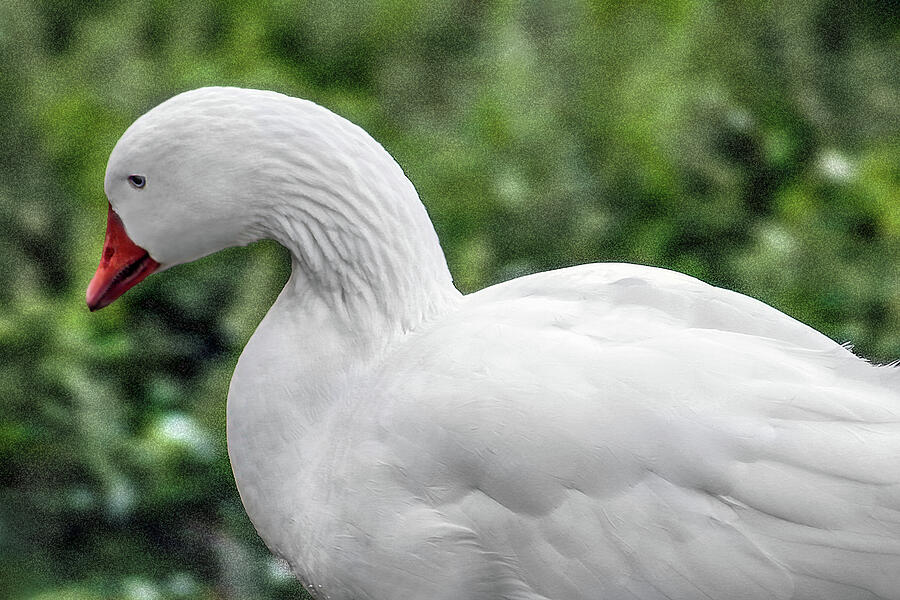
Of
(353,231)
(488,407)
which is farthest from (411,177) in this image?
(488,407)

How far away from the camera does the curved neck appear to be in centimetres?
152

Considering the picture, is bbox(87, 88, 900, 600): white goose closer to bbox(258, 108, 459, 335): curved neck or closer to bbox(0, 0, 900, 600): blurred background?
bbox(258, 108, 459, 335): curved neck

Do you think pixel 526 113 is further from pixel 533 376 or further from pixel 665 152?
pixel 533 376

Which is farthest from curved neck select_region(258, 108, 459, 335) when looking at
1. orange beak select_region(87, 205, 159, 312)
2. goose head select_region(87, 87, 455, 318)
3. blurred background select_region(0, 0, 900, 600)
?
blurred background select_region(0, 0, 900, 600)

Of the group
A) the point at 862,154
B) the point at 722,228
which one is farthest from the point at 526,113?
the point at 862,154

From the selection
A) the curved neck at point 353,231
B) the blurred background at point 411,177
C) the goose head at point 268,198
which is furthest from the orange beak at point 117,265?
the blurred background at point 411,177

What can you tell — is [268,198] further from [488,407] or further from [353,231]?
[488,407]

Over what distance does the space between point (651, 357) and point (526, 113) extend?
63.8 inches

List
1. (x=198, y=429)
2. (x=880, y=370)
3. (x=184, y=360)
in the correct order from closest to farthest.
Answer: (x=880, y=370), (x=198, y=429), (x=184, y=360)

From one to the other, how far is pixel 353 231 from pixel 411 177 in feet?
4.30

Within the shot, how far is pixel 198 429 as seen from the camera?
2424 millimetres

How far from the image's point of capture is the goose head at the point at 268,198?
1469 mm

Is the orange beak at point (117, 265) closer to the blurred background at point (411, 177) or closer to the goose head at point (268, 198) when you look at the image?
the goose head at point (268, 198)

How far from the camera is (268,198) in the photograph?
59.7 inches
